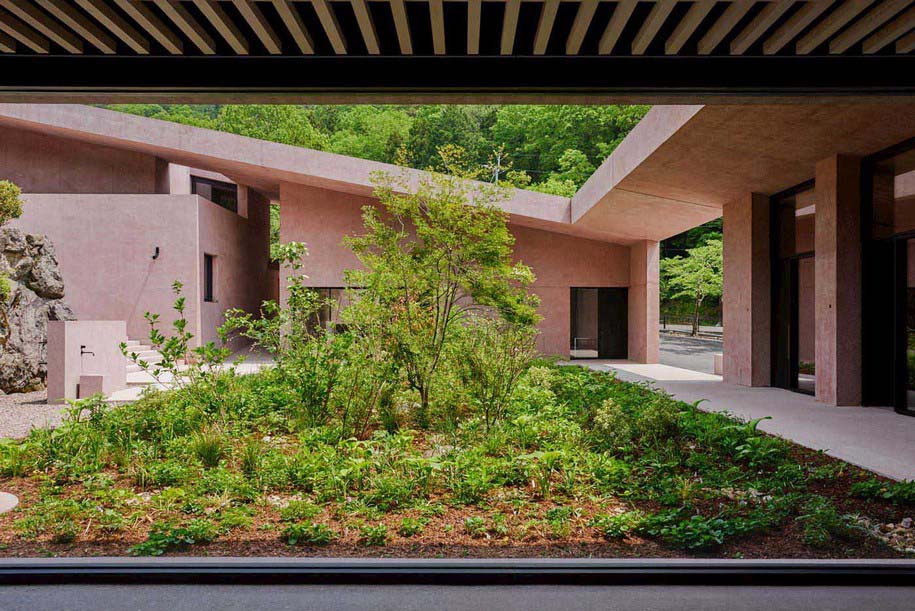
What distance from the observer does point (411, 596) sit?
9.90 feet

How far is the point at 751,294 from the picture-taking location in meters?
11.0

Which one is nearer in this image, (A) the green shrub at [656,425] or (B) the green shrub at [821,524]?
(B) the green shrub at [821,524]

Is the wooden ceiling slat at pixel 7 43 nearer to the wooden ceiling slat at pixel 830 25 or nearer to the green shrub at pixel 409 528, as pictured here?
the green shrub at pixel 409 528

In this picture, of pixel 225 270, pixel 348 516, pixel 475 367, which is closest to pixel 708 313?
pixel 225 270

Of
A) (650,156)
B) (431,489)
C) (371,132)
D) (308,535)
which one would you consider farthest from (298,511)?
(371,132)

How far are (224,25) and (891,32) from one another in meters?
3.28

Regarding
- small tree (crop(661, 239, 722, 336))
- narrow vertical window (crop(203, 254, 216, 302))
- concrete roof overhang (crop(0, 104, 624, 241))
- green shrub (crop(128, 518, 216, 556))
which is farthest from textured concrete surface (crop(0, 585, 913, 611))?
small tree (crop(661, 239, 722, 336))

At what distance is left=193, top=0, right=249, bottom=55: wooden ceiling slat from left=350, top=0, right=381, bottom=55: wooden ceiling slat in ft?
2.08

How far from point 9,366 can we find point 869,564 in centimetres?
1223

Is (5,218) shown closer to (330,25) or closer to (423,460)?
(423,460)

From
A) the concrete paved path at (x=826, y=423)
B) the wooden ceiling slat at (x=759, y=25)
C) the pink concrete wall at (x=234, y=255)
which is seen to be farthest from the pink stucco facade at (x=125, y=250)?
the wooden ceiling slat at (x=759, y=25)

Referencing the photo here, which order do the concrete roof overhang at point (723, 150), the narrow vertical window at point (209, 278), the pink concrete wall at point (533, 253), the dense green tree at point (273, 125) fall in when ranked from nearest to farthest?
the concrete roof overhang at point (723, 150) < the narrow vertical window at point (209, 278) < the pink concrete wall at point (533, 253) < the dense green tree at point (273, 125)

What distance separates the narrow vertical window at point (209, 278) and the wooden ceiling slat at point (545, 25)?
49.3 feet

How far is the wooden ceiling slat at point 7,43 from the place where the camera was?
3.20 m
